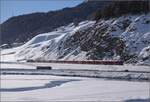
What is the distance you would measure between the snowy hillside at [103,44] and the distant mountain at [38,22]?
5.13 m

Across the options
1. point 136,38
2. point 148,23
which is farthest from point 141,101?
point 148,23

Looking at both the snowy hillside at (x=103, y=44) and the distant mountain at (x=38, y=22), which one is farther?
the snowy hillside at (x=103, y=44)

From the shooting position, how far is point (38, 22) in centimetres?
8906

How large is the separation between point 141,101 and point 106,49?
52.0m

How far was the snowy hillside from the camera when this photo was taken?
208 ft

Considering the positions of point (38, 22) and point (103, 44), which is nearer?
point (103, 44)

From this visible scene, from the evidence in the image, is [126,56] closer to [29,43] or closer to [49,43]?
[49,43]

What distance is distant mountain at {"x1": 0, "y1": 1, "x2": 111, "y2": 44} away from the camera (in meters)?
58.0

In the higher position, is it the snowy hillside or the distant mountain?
the distant mountain

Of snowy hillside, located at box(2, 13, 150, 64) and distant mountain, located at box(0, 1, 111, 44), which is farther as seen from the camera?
snowy hillside, located at box(2, 13, 150, 64)

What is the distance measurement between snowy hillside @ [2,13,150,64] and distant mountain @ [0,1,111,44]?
513 centimetres

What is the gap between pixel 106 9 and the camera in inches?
3351

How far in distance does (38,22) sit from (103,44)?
2374 cm

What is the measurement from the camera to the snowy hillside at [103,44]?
63.4 metres
